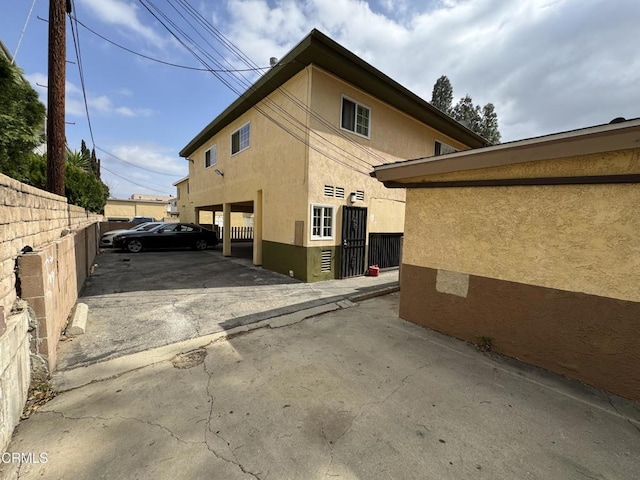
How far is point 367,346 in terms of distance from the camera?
3930 mm

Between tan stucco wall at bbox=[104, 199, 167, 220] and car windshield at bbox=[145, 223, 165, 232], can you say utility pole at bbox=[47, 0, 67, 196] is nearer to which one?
car windshield at bbox=[145, 223, 165, 232]

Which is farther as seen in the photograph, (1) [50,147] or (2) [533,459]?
(1) [50,147]

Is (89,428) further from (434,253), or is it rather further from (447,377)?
(434,253)

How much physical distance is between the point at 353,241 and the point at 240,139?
21.5 feet

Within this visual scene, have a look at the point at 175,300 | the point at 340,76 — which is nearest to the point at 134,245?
the point at 175,300

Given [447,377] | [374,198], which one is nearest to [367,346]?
Answer: [447,377]

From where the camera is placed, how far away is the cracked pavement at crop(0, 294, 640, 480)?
1.98 meters

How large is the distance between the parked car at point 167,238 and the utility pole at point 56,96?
679 cm

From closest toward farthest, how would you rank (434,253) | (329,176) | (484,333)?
1. (484,333)
2. (434,253)
3. (329,176)

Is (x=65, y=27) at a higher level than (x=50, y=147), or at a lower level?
higher

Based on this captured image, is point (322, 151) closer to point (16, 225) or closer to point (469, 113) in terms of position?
point (16, 225)

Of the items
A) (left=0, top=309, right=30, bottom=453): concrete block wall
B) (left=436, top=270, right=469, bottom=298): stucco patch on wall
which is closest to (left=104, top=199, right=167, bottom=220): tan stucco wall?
Answer: (left=0, top=309, right=30, bottom=453): concrete block wall

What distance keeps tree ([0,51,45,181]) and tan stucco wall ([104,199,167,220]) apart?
107 ft

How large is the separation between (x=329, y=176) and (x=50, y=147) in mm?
6688
